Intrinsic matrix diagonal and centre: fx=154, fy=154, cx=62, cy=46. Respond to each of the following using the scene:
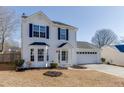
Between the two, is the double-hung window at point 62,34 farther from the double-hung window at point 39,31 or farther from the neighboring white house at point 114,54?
the neighboring white house at point 114,54

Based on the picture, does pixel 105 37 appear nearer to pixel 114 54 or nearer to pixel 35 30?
pixel 114 54

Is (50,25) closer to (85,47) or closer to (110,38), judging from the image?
(85,47)

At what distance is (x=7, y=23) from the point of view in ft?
102

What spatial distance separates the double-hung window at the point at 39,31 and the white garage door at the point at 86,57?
23.7 feet

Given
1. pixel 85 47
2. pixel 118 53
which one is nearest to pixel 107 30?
pixel 118 53

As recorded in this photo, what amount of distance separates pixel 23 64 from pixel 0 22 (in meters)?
14.8

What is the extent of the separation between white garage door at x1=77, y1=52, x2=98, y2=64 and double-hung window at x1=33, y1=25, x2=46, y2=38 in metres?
7.22

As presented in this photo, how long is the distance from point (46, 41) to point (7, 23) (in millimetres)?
16093

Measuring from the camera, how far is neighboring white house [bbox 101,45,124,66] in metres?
25.7

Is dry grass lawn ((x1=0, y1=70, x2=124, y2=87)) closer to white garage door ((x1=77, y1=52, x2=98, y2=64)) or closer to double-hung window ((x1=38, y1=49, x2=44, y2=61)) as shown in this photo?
double-hung window ((x1=38, y1=49, x2=44, y2=61))

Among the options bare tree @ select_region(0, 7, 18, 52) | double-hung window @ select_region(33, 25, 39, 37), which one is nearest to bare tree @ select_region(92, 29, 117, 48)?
bare tree @ select_region(0, 7, 18, 52)

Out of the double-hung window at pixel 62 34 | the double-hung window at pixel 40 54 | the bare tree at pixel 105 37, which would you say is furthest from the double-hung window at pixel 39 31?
the bare tree at pixel 105 37

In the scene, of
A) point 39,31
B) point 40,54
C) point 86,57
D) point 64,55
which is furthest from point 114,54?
point 39,31

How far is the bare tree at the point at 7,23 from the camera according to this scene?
27.8 metres
